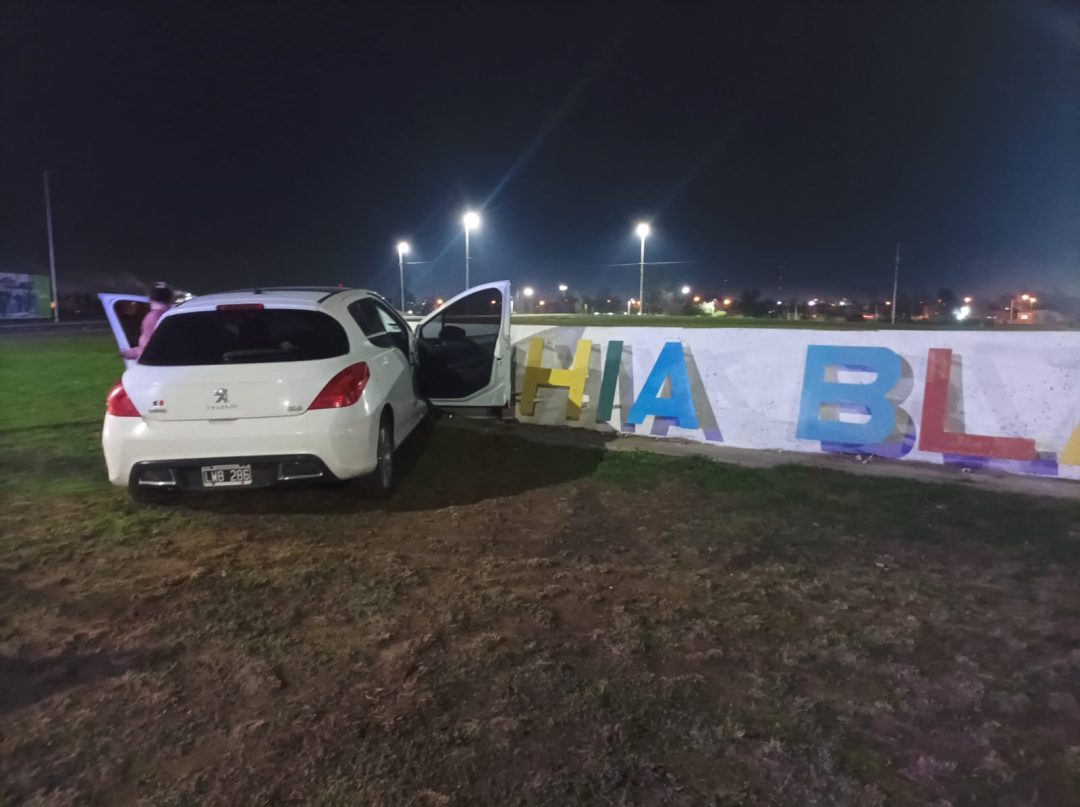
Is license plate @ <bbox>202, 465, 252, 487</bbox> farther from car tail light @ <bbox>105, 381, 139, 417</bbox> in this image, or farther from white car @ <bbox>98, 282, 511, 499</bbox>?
car tail light @ <bbox>105, 381, 139, 417</bbox>

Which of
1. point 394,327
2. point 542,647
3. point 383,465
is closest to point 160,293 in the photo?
point 394,327

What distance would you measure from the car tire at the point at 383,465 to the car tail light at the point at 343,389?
439mm

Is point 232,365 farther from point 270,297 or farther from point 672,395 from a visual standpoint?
point 672,395

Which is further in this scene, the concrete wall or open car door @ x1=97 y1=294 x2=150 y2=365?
open car door @ x1=97 y1=294 x2=150 y2=365

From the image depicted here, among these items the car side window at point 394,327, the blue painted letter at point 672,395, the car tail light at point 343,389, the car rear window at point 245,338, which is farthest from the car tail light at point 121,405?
the blue painted letter at point 672,395

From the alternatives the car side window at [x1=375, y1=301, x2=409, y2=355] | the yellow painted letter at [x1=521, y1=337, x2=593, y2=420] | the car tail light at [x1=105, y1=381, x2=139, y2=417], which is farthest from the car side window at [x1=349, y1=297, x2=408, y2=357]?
the yellow painted letter at [x1=521, y1=337, x2=593, y2=420]

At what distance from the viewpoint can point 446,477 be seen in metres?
6.61

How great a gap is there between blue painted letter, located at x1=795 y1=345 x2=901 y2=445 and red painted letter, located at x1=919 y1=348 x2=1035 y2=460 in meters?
0.28

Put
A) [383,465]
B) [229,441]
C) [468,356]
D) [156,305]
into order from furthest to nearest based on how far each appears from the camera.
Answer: [468,356] < [156,305] < [383,465] < [229,441]

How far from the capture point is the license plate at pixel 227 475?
5078 millimetres

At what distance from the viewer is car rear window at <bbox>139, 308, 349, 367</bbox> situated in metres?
5.26

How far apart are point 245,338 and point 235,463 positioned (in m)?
1.04

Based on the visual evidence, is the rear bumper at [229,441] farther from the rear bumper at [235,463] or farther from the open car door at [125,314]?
the open car door at [125,314]

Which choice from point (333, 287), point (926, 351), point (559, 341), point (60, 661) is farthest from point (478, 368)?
point (60, 661)
